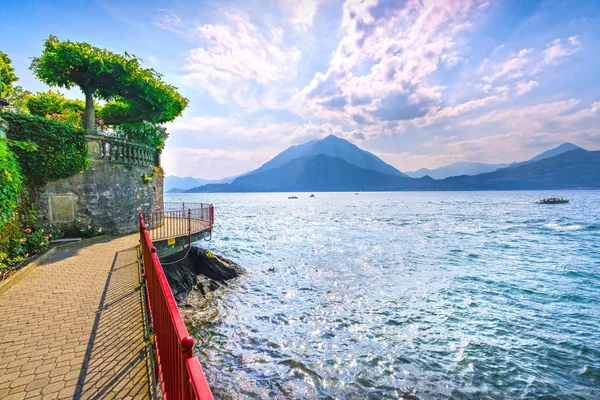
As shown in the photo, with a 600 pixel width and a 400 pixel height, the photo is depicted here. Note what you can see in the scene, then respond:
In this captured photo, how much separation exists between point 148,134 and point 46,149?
7721 millimetres

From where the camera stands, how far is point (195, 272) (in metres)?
15.9

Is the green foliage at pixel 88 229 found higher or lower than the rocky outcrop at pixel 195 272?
higher

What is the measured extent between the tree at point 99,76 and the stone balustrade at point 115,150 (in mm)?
572

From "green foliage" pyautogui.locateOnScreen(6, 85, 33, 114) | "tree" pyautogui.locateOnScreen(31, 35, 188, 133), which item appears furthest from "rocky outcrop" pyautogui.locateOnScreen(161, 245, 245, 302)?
"green foliage" pyautogui.locateOnScreen(6, 85, 33, 114)

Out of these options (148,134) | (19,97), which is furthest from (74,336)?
(19,97)

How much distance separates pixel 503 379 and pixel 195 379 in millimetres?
9084

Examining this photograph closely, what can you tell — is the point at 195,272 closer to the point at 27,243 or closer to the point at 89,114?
the point at 27,243

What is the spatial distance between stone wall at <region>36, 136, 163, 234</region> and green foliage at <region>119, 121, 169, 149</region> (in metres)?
3.82

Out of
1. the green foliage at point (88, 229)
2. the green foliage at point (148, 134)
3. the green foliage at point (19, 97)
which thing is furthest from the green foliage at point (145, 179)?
the green foliage at point (19, 97)

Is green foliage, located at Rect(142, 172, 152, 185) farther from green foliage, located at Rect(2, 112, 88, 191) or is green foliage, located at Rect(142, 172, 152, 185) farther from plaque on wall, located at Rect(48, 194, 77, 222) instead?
plaque on wall, located at Rect(48, 194, 77, 222)

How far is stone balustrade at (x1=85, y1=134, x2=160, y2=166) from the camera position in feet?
42.7

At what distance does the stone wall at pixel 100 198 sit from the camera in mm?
11977

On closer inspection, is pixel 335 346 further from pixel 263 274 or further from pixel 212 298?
pixel 263 274

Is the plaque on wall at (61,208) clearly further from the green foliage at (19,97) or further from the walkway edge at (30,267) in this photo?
the green foliage at (19,97)
